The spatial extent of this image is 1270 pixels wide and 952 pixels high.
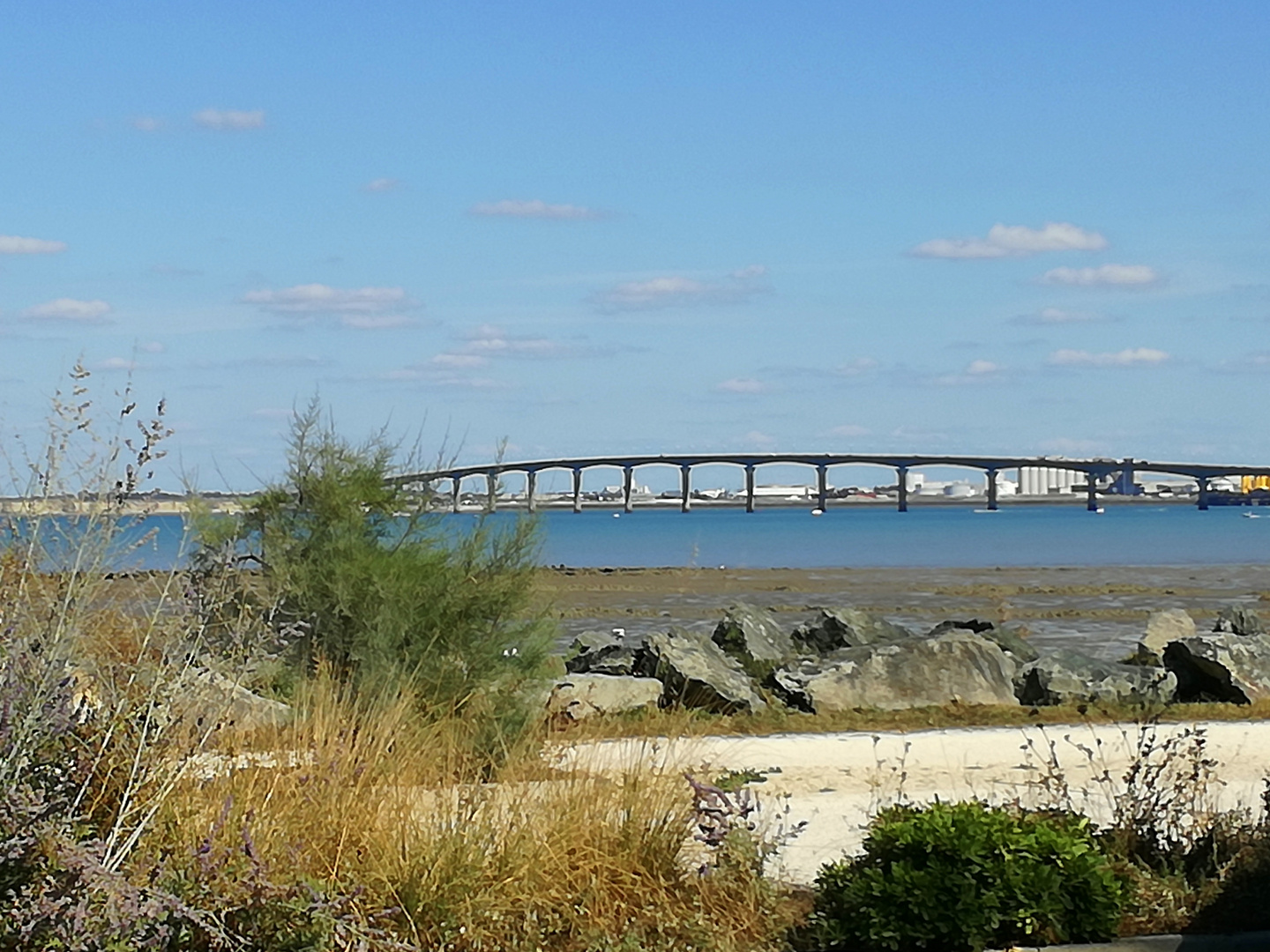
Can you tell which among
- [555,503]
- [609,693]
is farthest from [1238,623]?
[555,503]

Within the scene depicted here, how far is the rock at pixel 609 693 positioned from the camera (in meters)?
14.8

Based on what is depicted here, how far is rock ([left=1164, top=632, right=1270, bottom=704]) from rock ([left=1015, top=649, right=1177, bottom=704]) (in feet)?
1.01

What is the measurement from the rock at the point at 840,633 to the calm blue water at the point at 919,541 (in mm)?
5734

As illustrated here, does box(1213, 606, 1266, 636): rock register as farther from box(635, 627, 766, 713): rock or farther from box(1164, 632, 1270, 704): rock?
box(635, 627, 766, 713): rock

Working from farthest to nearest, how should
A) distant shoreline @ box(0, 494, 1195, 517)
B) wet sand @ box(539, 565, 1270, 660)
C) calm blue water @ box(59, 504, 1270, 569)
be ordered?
calm blue water @ box(59, 504, 1270, 569) < wet sand @ box(539, 565, 1270, 660) < distant shoreline @ box(0, 494, 1195, 517)

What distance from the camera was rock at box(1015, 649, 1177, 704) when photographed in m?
16.3

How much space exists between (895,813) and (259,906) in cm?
278

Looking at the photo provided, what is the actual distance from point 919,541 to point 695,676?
209 feet

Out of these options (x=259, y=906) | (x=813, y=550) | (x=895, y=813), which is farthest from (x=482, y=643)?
(x=813, y=550)

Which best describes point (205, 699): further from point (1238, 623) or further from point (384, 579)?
point (1238, 623)

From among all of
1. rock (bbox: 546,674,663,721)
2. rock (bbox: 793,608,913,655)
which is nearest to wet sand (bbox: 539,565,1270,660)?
rock (bbox: 793,608,913,655)

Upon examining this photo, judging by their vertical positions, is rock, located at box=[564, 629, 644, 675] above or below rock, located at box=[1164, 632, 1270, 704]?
below

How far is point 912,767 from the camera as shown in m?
11.7

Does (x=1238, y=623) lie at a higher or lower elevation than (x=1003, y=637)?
higher
